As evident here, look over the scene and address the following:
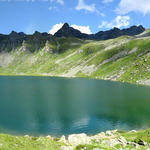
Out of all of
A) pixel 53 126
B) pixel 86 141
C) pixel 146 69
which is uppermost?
pixel 146 69

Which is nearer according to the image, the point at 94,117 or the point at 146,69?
the point at 94,117

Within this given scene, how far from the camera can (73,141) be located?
3353cm

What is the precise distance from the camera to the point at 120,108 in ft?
248

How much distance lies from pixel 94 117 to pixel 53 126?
17.2 meters

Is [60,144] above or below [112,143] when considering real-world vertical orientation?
above

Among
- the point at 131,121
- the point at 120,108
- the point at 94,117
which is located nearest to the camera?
the point at 131,121

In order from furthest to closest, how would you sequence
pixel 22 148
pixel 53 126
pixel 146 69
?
pixel 146 69 < pixel 53 126 < pixel 22 148

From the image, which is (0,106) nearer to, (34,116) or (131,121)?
(34,116)

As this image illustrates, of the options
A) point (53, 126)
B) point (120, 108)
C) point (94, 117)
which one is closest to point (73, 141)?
point (53, 126)

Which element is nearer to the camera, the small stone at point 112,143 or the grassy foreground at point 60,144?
the grassy foreground at point 60,144

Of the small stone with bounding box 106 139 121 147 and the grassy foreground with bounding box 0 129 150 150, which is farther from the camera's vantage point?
the small stone with bounding box 106 139 121 147

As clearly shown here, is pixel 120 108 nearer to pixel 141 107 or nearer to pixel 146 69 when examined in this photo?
pixel 141 107

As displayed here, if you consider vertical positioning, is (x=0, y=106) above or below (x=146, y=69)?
below

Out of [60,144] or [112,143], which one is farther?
[112,143]
